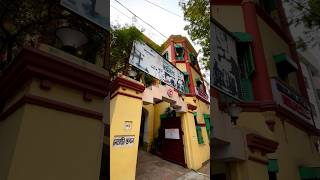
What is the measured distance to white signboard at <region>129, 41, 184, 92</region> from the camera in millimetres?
4293

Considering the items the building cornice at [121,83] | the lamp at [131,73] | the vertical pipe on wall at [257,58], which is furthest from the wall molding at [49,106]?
the lamp at [131,73]

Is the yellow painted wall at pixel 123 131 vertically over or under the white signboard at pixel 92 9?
under

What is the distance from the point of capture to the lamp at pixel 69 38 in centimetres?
221

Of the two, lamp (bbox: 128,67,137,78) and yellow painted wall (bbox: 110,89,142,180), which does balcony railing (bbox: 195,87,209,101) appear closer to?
yellow painted wall (bbox: 110,89,142,180)

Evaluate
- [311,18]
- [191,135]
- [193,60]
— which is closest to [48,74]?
[311,18]

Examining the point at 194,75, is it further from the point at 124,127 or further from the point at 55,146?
the point at 55,146

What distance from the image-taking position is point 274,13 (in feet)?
20.6

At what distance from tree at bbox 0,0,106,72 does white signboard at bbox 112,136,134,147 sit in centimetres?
193

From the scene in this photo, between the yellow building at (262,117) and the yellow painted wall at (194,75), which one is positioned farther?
the yellow painted wall at (194,75)

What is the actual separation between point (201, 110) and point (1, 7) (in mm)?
3932

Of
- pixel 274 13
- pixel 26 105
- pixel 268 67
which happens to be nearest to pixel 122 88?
pixel 268 67

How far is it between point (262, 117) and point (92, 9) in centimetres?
283

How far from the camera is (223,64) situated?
3209 millimetres

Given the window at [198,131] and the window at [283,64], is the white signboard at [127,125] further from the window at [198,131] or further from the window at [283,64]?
the window at [283,64]
